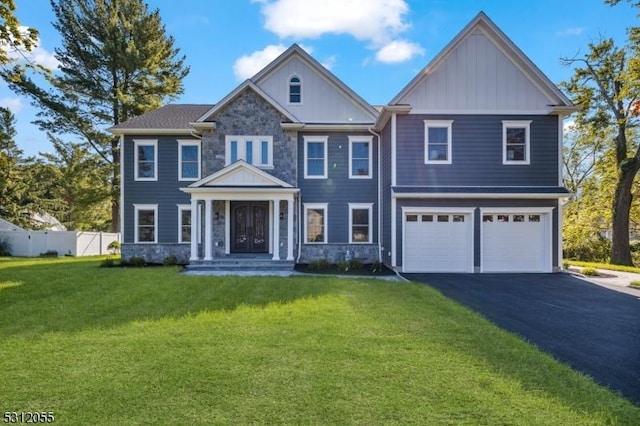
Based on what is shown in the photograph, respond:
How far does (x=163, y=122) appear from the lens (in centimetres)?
1617

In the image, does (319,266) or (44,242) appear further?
(44,242)

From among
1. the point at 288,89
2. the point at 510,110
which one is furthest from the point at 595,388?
the point at 288,89

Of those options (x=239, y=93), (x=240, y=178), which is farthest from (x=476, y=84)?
(x=240, y=178)

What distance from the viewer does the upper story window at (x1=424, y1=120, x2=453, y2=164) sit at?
13375 mm

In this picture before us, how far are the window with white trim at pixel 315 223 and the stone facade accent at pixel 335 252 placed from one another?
30 cm

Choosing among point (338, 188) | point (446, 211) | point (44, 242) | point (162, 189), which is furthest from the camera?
point (44, 242)

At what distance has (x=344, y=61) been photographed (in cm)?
1755

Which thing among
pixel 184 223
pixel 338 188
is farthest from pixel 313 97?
pixel 184 223

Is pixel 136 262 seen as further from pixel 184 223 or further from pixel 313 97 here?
pixel 313 97

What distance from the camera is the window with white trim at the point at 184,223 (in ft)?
51.9

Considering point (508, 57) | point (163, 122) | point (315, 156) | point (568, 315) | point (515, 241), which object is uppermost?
point (508, 57)

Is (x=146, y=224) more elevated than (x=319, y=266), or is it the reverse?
(x=146, y=224)

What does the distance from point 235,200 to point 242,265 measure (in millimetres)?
2871

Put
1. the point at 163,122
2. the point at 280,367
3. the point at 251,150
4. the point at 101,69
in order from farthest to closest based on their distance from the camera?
1. the point at 101,69
2. the point at 163,122
3. the point at 251,150
4. the point at 280,367
